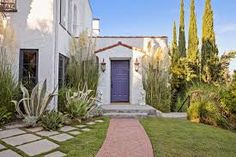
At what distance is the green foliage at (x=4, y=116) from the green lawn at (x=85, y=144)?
8.59 ft

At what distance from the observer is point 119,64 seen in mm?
15859

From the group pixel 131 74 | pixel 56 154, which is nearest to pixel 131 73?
pixel 131 74

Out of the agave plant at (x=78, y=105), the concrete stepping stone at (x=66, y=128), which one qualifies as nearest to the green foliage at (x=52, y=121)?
the concrete stepping stone at (x=66, y=128)

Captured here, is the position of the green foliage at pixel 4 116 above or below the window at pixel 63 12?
below

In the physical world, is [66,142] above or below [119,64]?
below

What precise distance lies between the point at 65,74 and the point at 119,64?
4.12m

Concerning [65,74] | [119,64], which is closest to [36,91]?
[65,74]

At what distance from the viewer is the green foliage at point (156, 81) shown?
1475 centimetres

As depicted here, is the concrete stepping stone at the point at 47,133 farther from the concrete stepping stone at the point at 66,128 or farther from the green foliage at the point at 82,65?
the green foliage at the point at 82,65

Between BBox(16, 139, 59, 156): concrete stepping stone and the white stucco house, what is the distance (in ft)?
13.3

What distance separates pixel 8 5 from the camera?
10234mm

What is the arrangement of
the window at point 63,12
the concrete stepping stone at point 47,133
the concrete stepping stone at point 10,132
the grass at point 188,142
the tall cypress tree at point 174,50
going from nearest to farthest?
the grass at point 188,142 → the concrete stepping stone at point 10,132 → the concrete stepping stone at point 47,133 → the window at point 63,12 → the tall cypress tree at point 174,50

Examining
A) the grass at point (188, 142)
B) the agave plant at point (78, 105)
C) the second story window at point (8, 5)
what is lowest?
the grass at point (188, 142)

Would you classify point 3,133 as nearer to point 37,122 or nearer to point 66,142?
point 37,122
